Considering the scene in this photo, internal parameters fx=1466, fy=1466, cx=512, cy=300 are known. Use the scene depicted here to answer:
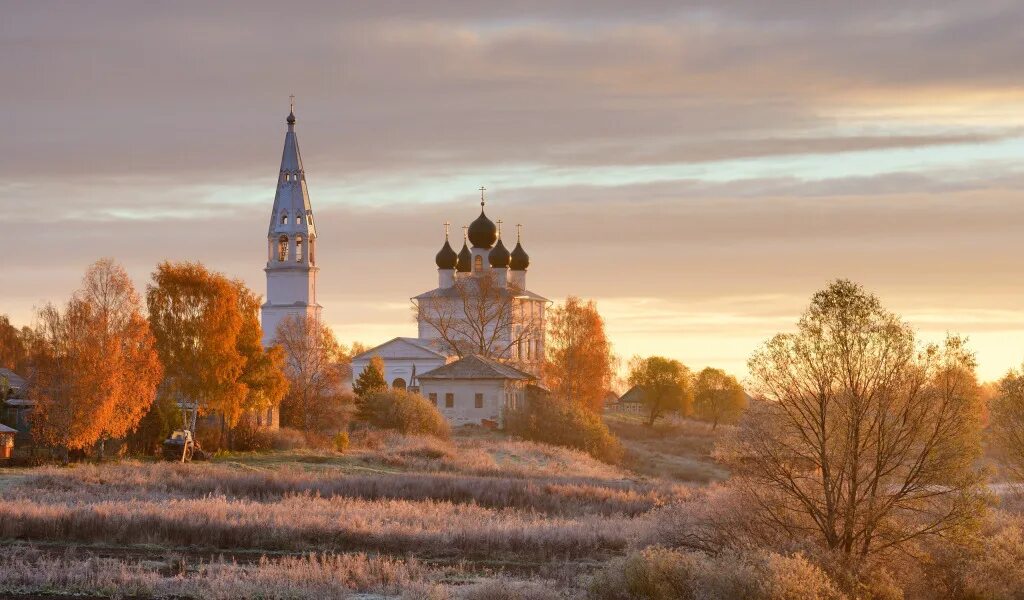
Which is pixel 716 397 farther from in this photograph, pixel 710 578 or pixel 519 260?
pixel 710 578

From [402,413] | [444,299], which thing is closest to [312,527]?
[402,413]

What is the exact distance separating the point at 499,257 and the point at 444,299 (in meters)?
9.66

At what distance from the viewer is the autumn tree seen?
5038cm

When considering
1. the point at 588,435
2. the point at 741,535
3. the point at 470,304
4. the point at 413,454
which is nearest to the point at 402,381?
the point at 470,304

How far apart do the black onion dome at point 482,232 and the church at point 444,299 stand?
0.25 ft

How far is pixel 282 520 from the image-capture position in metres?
35.1

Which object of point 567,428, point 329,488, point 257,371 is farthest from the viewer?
point 567,428

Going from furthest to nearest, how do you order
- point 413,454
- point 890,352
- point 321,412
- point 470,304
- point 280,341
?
point 470,304 < point 280,341 < point 321,412 < point 413,454 < point 890,352

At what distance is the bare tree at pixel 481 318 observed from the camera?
97750 millimetres

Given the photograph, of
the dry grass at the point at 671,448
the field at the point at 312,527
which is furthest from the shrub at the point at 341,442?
the dry grass at the point at 671,448

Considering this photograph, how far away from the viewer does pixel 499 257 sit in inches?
4434

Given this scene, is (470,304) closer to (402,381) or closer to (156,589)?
(402,381)

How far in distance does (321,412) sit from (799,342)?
149 ft

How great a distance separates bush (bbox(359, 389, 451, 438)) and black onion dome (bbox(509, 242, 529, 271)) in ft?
141
